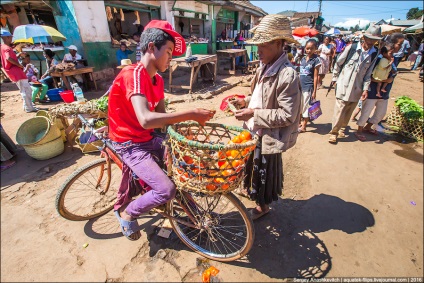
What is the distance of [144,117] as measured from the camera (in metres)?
1.50

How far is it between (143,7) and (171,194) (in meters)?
11.3

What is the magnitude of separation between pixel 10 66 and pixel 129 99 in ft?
22.0

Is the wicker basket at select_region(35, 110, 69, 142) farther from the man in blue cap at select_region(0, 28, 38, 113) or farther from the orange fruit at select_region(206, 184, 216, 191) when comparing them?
the orange fruit at select_region(206, 184, 216, 191)

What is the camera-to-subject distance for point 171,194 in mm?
1828

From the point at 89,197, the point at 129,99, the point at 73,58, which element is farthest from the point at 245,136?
the point at 73,58

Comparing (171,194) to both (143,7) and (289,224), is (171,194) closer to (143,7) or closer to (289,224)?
(289,224)

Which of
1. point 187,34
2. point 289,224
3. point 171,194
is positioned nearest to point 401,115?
point 289,224

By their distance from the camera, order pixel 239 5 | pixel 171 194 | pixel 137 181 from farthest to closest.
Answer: pixel 239 5
pixel 137 181
pixel 171 194

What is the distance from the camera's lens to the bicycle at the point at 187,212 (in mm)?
2137

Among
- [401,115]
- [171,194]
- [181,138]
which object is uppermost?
[181,138]

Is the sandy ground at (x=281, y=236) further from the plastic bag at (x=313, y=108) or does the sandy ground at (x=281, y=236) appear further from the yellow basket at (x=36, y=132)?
the plastic bag at (x=313, y=108)

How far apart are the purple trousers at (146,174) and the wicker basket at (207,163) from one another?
0.17 metres

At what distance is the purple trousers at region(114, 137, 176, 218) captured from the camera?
1.82 m

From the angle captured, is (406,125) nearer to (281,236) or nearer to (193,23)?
(281,236)
